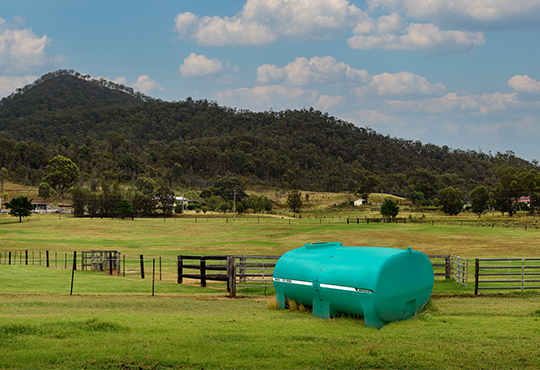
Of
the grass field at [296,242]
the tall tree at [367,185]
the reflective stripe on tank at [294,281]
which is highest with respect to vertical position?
the tall tree at [367,185]

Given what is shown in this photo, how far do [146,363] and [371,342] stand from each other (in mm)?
4121

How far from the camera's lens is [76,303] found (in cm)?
1412

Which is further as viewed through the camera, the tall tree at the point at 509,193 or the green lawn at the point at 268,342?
the tall tree at the point at 509,193

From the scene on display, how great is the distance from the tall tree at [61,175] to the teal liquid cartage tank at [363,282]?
15415 cm

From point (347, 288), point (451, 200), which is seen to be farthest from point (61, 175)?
point (347, 288)

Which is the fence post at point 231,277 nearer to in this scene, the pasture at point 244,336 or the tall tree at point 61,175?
the pasture at point 244,336

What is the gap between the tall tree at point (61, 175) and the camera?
486ft

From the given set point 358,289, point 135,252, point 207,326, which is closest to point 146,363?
point 207,326

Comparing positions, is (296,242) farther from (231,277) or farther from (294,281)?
(294,281)

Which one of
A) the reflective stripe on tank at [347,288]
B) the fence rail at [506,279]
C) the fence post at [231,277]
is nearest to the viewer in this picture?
the reflective stripe on tank at [347,288]

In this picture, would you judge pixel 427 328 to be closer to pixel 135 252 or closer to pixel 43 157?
pixel 135 252

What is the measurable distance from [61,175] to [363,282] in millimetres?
156216

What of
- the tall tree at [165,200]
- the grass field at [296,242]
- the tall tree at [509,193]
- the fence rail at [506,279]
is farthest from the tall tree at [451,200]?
the fence rail at [506,279]

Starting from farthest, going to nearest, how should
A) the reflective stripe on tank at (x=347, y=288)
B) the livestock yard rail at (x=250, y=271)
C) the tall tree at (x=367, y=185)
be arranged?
the tall tree at (x=367, y=185) → the livestock yard rail at (x=250, y=271) → the reflective stripe on tank at (x=347, y=288)
